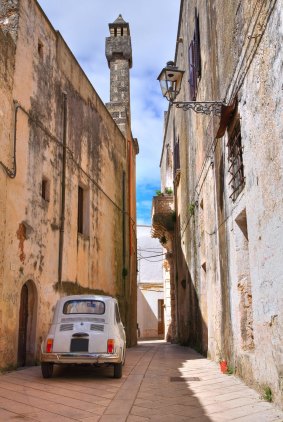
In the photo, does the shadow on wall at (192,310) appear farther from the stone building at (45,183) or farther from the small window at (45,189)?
the small window at (45,189)

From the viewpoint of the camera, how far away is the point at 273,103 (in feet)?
18.0

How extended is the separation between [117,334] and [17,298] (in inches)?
92.7

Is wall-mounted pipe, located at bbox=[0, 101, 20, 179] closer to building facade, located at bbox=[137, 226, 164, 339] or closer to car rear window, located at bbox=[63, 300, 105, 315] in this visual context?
car rear window, located at bbox=[63, 300, 105, 315]

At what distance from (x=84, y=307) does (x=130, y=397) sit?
2913 mm

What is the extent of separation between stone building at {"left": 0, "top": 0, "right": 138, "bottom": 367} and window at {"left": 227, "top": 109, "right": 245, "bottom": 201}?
4451 millimetres

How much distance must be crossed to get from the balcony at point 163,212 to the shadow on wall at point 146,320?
42.5ft

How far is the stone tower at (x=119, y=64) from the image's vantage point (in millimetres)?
22641

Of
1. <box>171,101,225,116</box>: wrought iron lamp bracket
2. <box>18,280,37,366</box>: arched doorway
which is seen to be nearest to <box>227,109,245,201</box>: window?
<box>171,101,225,116</box>: wrought iron lamp bracket

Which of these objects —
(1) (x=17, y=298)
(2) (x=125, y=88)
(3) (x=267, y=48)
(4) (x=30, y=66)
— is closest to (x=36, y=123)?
(4) (x=30, y=66)

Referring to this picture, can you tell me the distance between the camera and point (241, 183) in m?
7.77

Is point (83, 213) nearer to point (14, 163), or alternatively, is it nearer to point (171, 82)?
point (14, 163)

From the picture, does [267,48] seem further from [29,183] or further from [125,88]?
[125,88]

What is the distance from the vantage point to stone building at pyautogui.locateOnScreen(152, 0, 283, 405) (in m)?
5.55

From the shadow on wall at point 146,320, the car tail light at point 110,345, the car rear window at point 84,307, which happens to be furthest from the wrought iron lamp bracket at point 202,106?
the shadow on wall at point 146,320
